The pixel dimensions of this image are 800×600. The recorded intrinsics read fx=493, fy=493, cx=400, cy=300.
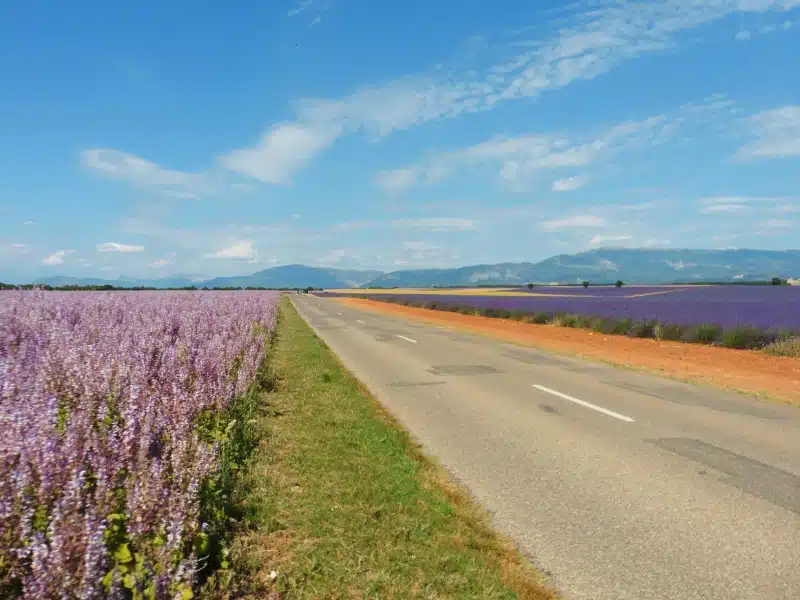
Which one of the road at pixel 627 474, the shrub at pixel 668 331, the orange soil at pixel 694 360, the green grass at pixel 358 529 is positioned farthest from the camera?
the shrub at pixel 668 331

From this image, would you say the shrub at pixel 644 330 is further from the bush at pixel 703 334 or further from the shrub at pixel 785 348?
the shrub at pixel 785 348

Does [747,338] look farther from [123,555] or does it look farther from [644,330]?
[123,555]

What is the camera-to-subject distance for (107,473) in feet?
11.5

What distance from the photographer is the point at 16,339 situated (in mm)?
8758

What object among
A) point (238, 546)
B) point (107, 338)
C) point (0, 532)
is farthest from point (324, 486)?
point (107, 338)

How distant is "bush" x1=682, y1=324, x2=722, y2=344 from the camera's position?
22078mm

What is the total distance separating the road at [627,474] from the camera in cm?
396

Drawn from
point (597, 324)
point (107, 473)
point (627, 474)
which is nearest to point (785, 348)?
point (597, 324)

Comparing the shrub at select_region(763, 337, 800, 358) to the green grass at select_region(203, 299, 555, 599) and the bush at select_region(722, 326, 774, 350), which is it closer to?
the bush at select_region(722, 326, 774, 350)

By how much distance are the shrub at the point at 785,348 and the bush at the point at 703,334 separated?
120 inches

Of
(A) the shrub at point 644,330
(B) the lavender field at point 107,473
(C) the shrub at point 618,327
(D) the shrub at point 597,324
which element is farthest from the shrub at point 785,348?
(B) the lavender field at point 107,473

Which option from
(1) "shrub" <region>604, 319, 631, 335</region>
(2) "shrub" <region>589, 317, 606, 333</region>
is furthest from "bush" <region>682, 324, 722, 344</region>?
(2) "shrub" <region>589, 317, 606, 333</region>

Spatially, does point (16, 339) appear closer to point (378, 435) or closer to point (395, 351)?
point (378, 435)

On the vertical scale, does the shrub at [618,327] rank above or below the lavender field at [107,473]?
below
